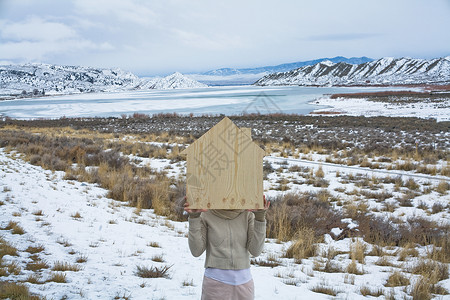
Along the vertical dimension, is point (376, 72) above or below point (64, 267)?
above

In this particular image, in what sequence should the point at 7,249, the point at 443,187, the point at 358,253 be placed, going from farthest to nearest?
the point at 443,187 → the point at 358,253 → the point at 7,249

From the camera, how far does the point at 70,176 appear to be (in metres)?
8.98

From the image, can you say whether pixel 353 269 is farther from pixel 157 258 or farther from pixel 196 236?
pixel 196 236

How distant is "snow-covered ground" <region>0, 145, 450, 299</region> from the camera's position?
11.5 feet

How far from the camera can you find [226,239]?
6.74 feet

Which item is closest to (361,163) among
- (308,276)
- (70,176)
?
(308,276)

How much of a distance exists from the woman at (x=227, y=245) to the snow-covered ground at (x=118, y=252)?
1.63 meters

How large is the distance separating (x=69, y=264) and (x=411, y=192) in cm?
828

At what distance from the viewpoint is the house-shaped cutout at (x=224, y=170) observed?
1912mm

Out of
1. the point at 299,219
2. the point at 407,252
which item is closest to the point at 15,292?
the point at 299,219

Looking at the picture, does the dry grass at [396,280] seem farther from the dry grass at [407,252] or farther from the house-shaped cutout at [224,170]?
the house-shaped cutout at [224,170]

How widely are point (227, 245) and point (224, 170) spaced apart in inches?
19.7

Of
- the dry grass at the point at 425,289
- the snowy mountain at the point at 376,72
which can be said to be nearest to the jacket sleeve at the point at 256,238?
the dry grass at the point at 425,289

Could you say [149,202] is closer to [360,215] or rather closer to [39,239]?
[39,239]
